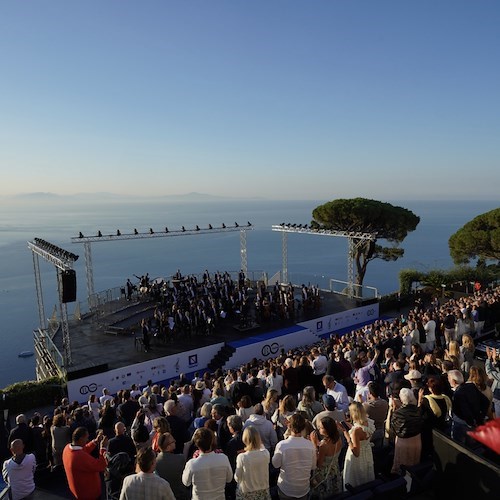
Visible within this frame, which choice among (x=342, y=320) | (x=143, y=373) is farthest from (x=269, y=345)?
(x=342, y=320)

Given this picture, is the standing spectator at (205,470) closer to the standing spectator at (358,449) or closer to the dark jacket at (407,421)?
the standing spectator at (358,449)

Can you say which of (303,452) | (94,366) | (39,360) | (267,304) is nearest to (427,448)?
(303,452)

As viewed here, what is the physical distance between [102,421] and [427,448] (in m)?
4.37

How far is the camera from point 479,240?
81.8 feet

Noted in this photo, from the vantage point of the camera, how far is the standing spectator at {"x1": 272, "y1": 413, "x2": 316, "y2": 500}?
341 centimetres

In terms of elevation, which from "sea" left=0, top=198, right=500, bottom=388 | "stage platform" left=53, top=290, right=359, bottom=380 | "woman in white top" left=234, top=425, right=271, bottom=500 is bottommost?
Result: "sea" left=0, top=198, right=500, bottom=388

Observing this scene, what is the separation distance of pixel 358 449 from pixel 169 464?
172cm

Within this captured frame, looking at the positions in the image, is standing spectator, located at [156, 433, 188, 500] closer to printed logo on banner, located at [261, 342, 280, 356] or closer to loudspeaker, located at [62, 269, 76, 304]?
loudspeaker, located at [62, 269, 76, 304]

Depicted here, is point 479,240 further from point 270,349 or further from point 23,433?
point 23,433

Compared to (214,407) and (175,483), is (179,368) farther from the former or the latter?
(175,483)

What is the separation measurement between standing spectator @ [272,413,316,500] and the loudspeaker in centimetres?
992

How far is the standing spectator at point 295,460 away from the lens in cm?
341

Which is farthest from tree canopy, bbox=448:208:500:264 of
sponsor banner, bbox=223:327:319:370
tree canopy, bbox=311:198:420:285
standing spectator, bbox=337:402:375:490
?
standing spectator, bbox=337:402:375:490

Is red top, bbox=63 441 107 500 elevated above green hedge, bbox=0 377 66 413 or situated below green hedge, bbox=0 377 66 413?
above
